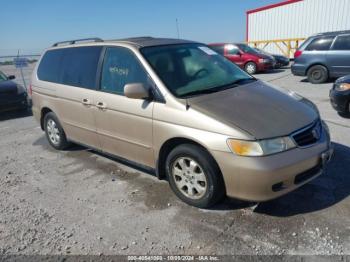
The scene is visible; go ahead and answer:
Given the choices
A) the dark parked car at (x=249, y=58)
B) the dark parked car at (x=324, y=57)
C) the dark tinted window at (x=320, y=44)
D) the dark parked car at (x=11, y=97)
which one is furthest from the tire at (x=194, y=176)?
the dark parked car at (x=249, y=58)

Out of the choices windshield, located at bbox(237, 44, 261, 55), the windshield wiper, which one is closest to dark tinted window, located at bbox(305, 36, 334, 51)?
windshield, located at bbox(237, 44, 261, 55)

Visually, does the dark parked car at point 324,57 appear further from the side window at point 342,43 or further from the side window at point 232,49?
the side window at point 232,49

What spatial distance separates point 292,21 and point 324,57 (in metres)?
12.8

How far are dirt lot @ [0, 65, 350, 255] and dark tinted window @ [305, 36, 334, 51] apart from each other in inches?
277

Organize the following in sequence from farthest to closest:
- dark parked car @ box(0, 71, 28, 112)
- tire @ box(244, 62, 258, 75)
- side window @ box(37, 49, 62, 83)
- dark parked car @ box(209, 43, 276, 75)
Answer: tire @ box(244, 62, 258, 75) < dark parked car @ box(209, 43, 276, 75) < dark parked car @ box(0, 71, 28, 112) < side window @ box(37, 49, 62, 83)

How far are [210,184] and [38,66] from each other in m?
4.20

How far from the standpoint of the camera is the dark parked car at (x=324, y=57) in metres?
10.4

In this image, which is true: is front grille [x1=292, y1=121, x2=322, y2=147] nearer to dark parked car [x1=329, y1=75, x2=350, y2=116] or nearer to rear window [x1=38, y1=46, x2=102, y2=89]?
rear window [x1=38, y1=46, x2=102, y2=89]

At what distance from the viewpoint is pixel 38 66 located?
19.0 feet

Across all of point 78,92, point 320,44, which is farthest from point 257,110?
point 320,44

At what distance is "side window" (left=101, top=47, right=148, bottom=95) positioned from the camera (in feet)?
12.6

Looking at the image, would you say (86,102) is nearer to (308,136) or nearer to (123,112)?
(123,112)

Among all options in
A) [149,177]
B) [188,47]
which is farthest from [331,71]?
[149,177]

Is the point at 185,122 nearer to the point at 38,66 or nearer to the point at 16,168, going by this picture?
the point at 16,168
